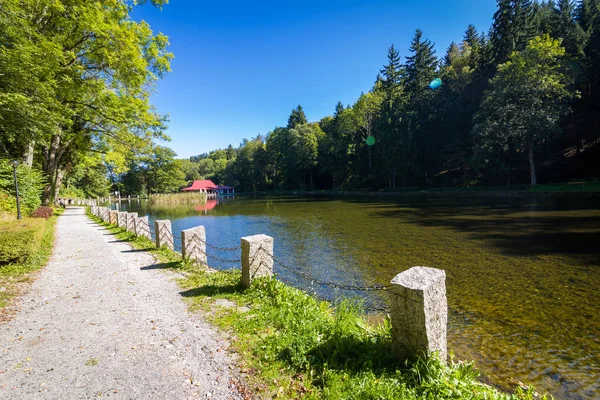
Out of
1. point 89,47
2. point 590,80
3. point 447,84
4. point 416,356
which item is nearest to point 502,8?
point 447,84

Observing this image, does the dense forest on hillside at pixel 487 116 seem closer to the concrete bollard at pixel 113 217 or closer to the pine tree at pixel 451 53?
the pine tree at pixel 451 53

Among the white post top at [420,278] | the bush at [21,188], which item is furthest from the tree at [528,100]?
the bush at [21,188]

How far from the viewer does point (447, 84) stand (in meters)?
45.4

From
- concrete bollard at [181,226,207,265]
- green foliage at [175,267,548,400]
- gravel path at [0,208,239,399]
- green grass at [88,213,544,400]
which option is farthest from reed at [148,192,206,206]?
green foliage at [175,267,548,400]

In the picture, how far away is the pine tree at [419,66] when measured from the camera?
50938 mm

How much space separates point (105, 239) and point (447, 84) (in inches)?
1940

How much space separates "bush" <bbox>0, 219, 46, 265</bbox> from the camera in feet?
25.6

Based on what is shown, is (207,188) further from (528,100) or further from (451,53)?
(528,100)

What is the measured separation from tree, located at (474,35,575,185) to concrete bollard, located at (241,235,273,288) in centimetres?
3359

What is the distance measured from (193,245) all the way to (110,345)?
4633 mm

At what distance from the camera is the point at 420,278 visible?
11.0 feet

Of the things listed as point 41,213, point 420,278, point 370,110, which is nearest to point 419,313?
point 420,278

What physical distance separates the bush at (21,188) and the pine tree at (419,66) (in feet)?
170

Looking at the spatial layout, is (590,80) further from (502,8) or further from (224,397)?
(224,397)
